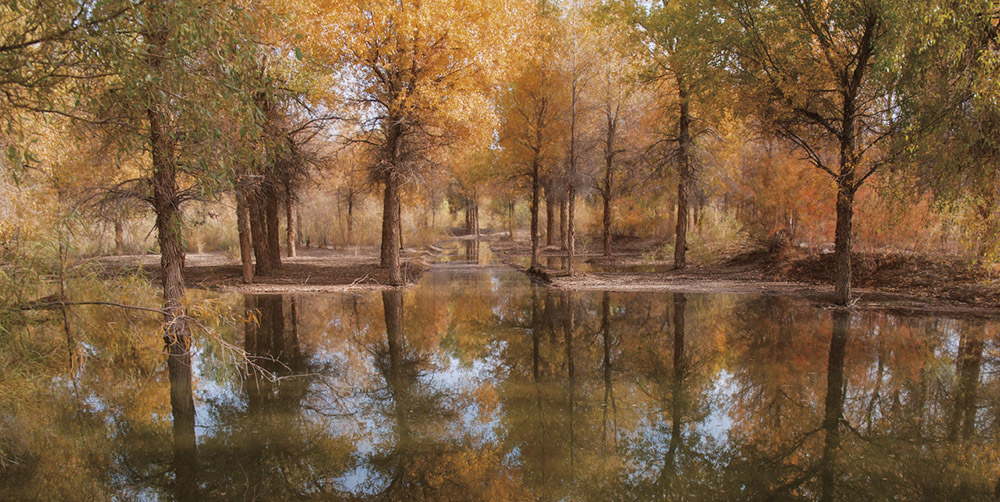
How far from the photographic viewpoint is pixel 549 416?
6.08m

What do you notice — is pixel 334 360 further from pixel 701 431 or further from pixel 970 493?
pixel 970 493

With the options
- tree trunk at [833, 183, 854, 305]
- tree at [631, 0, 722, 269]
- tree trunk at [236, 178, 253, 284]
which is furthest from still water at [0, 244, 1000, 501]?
tree at [631, 0, 722, 269]

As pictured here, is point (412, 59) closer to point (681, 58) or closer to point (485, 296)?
point (485, 296)

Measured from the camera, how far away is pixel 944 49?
6785 mm

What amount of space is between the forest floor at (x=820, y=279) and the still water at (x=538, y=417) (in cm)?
216

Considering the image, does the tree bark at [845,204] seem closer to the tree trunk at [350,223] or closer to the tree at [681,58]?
the tree at [681,58]

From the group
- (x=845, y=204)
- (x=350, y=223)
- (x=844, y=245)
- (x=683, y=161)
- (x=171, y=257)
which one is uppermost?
(x=683, y=161)

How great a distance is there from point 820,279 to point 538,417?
1331 centimetres

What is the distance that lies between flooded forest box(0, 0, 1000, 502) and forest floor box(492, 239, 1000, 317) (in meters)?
0.13

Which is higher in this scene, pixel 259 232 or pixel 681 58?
pixel 681 58

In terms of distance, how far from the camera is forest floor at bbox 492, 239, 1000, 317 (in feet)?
38.7

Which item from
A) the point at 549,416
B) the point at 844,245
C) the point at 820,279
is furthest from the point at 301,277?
the point at 820,279

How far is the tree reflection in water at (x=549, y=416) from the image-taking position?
4625mm

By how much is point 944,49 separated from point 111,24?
9.18 meters
